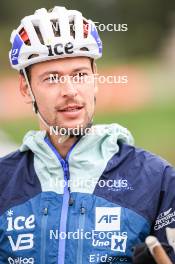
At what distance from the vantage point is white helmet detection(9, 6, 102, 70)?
4.14m

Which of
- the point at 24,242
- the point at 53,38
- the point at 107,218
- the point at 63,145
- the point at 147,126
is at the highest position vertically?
the point at 53,38

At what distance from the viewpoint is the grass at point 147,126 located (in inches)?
505

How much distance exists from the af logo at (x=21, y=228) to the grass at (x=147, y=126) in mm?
7012

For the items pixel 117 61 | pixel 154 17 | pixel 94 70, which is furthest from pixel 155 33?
pixel 94 70

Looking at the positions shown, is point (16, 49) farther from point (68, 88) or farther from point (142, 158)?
point (142, 158)

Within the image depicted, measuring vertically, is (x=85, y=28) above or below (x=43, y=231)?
above

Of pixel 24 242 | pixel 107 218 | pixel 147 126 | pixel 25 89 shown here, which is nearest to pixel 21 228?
pixel 24 242

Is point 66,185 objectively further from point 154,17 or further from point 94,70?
point 154,17

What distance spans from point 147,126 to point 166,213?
38.1 feet

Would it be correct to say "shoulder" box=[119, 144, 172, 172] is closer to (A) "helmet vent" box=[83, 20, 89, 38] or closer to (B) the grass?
(A) "helmet vent" box=[83, 20, 89, 38]

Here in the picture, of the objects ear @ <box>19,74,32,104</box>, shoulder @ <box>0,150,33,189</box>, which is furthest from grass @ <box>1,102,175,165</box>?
shoulder @ <box>0,150,33,189</box>

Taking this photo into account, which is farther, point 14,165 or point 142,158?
point 14,165

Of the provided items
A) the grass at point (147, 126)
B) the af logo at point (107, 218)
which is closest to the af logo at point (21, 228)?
the af logo at point (107, 218)

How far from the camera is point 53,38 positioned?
4.20 metres
